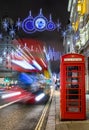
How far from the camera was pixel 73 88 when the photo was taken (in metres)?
13.5

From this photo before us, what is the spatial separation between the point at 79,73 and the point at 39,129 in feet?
9.51

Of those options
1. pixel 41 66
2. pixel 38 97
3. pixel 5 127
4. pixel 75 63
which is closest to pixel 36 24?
pixel 75 63

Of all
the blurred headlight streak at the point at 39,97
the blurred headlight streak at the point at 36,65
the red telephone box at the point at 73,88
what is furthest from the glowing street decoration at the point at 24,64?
the red telephone box at the point at 73,88

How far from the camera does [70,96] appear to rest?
13.6 metres


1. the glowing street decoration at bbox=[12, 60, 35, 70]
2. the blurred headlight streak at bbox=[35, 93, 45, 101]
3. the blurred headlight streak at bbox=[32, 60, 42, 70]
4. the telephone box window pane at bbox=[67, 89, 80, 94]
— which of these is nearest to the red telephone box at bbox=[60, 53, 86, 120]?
the telephone box window pane at bbox=[67, 89, 80, 94]

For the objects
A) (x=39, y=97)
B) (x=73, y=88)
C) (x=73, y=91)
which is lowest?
(x=39, y=97)

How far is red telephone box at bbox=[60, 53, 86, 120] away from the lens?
A: 1349cm

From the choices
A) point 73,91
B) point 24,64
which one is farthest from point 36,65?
point 73,91

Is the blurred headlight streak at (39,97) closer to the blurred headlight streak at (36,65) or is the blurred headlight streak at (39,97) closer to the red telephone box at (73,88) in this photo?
the blurred headlight streak at (36,65)

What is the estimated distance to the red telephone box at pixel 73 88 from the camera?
13492mm

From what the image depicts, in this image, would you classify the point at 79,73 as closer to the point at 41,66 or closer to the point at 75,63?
the point at 75,63

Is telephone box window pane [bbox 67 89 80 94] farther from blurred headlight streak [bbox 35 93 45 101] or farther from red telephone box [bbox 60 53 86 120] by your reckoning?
blurred headlight streak [bbox 35 93 45 101]

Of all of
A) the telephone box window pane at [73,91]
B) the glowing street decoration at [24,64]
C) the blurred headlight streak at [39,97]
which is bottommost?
the blurred headlight streak at [39,97]

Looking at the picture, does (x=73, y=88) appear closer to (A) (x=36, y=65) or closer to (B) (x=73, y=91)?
(B) (x=73, y=91)
